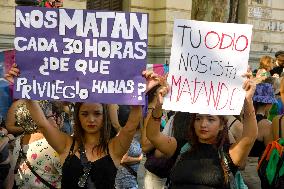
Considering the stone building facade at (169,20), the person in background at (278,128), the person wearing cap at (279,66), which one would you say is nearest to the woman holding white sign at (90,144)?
the person in background at (278,128)

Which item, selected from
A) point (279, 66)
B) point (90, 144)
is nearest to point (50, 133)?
point (90, 144)

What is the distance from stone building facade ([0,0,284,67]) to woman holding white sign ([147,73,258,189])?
1138 cm

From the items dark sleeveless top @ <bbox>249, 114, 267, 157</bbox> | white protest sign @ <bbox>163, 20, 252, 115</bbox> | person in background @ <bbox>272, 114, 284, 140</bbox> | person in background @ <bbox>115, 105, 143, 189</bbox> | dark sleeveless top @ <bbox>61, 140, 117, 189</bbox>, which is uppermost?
white protest sign @ <bbox>163, 20, 252, 115</bbox>

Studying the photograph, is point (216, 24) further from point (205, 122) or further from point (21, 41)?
point (21, 41)

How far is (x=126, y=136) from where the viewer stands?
396 centimetres

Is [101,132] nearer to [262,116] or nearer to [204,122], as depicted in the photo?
[204,122]

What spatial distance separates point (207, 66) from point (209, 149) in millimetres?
543

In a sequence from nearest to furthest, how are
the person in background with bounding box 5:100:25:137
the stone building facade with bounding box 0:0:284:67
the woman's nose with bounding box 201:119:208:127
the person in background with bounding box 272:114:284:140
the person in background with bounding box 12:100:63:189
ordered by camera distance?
the woman's nose with bounding box 201:119:208:127 → the person in background with bounding box 12:100:63:189 → the person in background with bounding box 272:114:284:140 → the person in background with bounding box 5:100:25:137 → the stone building facade with bounding box 0:0:284:67

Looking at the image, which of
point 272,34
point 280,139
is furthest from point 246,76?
point 272,34

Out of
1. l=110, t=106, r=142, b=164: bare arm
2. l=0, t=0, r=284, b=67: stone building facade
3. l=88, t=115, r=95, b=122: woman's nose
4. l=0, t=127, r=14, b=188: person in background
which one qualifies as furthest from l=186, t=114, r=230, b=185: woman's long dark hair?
l=0, t=0, r=284, b=67: stone building facade

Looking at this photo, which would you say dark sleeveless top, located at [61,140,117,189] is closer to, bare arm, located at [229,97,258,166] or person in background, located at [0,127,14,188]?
bare arm, located at [229,97,258,166]

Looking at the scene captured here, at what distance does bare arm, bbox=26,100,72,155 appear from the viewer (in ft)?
13.2

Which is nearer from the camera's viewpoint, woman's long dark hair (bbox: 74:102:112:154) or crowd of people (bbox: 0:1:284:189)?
crowd of people (bbox: 0:1:284:189)

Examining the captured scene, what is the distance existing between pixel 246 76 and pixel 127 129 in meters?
0.84
